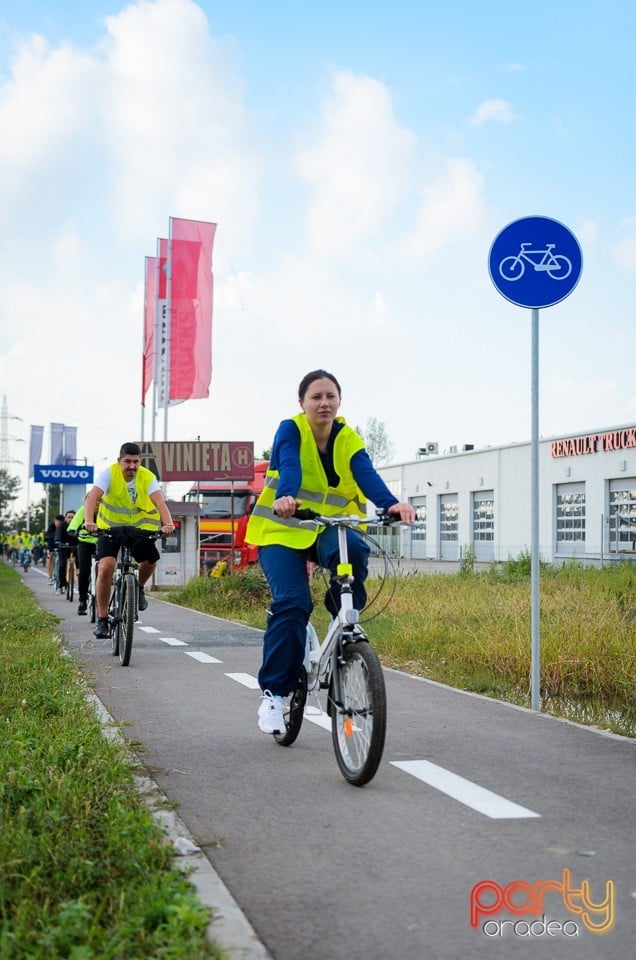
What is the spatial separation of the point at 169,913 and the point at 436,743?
3.12 metres

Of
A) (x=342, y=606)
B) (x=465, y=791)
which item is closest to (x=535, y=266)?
(x=342, y=606)

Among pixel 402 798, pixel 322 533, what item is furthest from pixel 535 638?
pixel 402 798

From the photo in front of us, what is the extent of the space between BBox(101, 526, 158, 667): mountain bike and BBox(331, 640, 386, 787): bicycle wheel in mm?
4667

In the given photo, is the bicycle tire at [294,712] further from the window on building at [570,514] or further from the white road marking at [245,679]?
the window on building at [570,514]

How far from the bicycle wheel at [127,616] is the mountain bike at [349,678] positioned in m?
4.24

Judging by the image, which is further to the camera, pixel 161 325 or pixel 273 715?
pixel 161 325

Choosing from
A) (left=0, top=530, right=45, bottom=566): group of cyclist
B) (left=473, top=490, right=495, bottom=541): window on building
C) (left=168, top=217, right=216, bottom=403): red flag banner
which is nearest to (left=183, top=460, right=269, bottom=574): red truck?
A: (left=168, top=217, right=216, bottom=403): red flag banner

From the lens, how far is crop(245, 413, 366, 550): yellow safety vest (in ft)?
18.3

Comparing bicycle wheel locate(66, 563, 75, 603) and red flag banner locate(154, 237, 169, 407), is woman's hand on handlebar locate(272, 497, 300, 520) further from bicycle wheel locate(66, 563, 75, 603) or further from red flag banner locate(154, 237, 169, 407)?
red flag banner locate(154, 237, 169, 407)

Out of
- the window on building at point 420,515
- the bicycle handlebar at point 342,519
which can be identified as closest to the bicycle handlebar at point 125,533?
the bicycle handlebar at point 342,519

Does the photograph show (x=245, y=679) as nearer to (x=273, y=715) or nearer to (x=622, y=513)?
(x=273, y=715)

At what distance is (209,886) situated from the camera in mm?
3445

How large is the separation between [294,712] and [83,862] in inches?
95.7

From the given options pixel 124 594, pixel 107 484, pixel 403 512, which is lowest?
pixel 124 594
